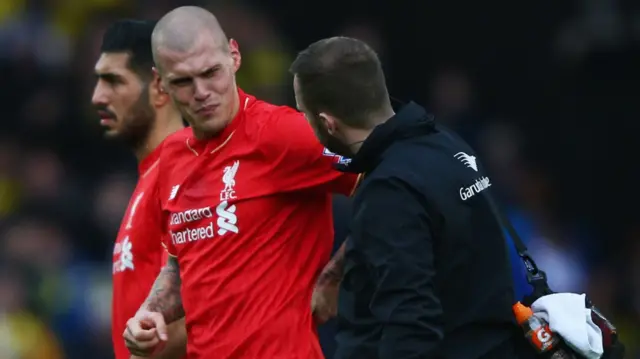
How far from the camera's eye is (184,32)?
4.78 metres

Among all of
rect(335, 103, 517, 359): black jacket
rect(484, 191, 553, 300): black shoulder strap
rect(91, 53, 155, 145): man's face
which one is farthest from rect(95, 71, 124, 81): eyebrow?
rect(484, 191, 553, 300): black shoulder strap

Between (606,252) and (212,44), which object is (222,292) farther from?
(606,252)

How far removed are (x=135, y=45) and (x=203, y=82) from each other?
1.31 meters

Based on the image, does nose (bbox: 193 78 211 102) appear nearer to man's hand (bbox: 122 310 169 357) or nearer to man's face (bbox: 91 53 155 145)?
man's hand (bbox: 122 310 169 357)

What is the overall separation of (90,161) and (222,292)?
19.2 ft

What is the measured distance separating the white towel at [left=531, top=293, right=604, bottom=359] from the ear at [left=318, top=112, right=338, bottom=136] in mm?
815

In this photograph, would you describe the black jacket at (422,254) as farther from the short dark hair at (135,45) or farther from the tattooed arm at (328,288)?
the short dark hair at (135,45)

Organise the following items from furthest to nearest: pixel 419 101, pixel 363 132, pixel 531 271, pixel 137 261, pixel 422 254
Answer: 1. pixel 419 101
2. pixel 137 261
3. pixel 531 271
4. pixel 363 132
5. pixel 422 254

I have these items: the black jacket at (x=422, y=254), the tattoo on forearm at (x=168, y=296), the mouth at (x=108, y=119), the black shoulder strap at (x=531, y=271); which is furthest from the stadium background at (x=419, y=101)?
the black jacket at (x=422, y=254)

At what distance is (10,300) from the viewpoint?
30.1 ft

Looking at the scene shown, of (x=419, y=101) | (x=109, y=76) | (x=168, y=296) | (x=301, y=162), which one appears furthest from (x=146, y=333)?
(x=419, y=101)

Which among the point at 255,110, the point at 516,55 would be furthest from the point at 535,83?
the point at 255,110

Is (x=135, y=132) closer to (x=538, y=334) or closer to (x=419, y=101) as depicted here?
(x=538, y=334)

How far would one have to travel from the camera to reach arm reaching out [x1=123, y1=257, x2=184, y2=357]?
14.9 ft
